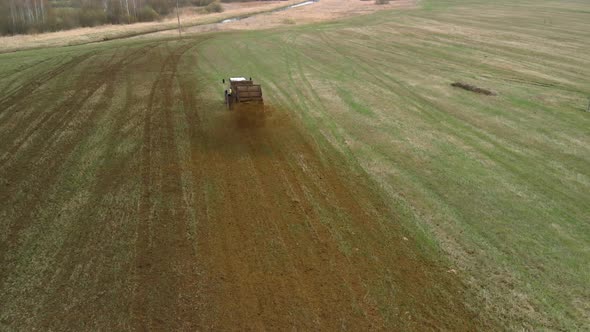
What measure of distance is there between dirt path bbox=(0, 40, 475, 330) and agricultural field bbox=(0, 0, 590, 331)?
0.05 m

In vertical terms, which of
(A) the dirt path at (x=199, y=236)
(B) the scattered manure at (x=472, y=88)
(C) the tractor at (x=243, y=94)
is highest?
(C) the tractor at (x=243, y=94)

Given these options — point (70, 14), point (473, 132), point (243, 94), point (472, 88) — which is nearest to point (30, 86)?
point (243, 94)

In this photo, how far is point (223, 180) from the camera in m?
13.8

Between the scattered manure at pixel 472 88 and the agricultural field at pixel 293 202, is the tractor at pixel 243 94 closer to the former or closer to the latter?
the agricultural field at pixel 293 202

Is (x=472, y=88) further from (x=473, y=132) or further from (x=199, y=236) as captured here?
(x=199, y=236)

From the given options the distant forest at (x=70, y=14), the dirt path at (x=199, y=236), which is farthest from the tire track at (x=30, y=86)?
the distant forest at (x=70, y=14)

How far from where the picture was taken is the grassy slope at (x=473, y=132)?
33.5ft

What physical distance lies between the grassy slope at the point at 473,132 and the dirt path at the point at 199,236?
1.50m

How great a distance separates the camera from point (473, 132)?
18.3 m

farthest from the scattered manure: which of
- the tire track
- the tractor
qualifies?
the tire track

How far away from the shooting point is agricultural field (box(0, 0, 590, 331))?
8969 mm

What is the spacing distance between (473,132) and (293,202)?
10287 mm

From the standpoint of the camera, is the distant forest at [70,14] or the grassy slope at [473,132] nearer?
the grassy slope at [473,132]

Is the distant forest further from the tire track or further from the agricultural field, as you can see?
the agricultural field
